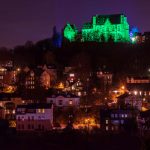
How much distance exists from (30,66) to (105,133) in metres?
14.6

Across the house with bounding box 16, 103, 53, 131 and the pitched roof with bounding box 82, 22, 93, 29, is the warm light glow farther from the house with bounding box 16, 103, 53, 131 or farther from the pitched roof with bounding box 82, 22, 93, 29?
the pitched roof with bounding box 82, 22, 93, 29

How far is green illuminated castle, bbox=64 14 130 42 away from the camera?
1545 inches

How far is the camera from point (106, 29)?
39625 millimetres

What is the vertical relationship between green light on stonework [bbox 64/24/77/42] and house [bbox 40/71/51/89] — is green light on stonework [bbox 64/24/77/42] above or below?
above

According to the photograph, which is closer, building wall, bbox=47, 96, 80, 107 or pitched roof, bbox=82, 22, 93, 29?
building wall, bbox=47, 96, 80, 107

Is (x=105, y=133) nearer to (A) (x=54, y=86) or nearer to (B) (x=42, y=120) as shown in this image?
(B) (x=42, y=120)

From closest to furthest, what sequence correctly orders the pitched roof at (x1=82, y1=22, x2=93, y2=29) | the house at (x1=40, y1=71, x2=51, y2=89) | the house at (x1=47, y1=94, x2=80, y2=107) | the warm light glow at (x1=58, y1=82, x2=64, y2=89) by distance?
1. the house at (x1=47, y1=94, x2=80, y2=107)
2. the warm light glow at (x1=58, y1=82, x2=64, y2=89)
3. the house at (x1=40, y1=71, x2=51, y2=89)
4. the pitched roof at (x1=82, y1=22, x2=93, y2=29)

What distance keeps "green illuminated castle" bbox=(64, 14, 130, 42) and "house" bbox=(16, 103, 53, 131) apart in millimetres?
17520

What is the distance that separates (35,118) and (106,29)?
1914 cm

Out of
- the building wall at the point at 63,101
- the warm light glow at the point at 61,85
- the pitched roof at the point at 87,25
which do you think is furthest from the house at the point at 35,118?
the pitched roof at the point at 87,25

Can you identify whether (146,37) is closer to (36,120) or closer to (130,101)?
(130,101)

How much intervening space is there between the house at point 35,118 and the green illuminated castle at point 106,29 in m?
17.5

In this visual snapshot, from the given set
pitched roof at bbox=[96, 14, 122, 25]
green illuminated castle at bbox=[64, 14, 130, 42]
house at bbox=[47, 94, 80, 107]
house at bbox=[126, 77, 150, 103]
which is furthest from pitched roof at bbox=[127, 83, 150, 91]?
pitched roof at bbox=[96, 14, 122, 25]

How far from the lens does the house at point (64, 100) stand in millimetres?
24547
